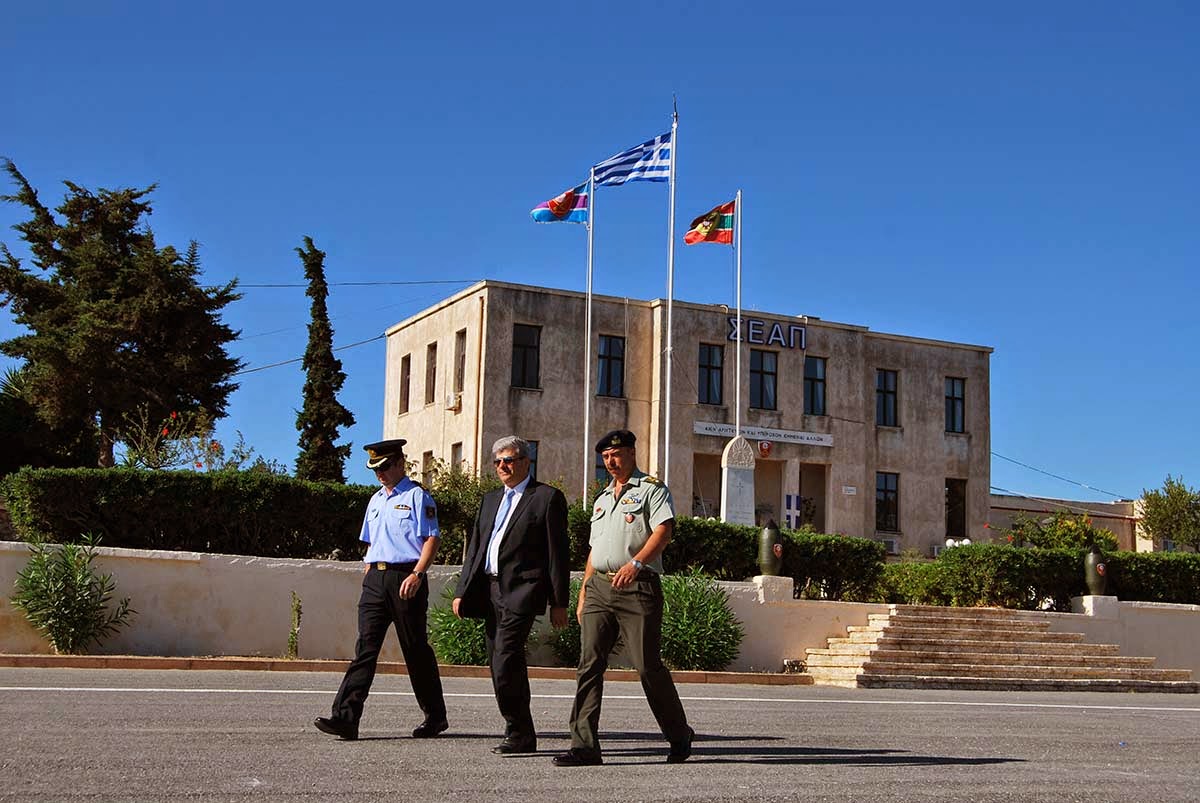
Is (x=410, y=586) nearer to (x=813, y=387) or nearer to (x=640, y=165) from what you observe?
(x=640, y=165)

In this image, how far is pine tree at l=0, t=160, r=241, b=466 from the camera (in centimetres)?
3766

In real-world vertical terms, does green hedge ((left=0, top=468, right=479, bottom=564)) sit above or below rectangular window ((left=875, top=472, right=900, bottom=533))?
below

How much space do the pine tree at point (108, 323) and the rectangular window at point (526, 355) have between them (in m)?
9.29

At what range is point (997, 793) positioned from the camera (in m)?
6.82

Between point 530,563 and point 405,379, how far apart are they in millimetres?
34903

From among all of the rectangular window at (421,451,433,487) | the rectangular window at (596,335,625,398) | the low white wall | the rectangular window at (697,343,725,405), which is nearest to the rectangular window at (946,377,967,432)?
the rectangular window at (697,343,725,405)

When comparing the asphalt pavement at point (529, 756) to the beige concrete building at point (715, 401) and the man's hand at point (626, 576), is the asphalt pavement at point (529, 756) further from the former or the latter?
the beige concrete building at point (715, 401)

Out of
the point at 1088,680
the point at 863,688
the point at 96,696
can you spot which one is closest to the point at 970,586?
the point at 1088,680

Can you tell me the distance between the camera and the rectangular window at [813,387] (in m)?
40.6

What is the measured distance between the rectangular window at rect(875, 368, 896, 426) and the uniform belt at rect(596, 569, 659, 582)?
114ft

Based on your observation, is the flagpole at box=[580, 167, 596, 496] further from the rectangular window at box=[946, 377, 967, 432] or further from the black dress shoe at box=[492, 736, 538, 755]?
the black dress shoe at box=[492, 736, 538, 755]

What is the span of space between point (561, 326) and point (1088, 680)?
797 inches

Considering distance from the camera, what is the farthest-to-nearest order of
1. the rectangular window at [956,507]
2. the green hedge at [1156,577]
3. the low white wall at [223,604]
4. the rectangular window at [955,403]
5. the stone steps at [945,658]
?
the rectangular window at [955,403] < the rectangular window at [956,507] < the green hedge at [1156,577] < the stone steps at [945,658] < the low white wall at [223,604]

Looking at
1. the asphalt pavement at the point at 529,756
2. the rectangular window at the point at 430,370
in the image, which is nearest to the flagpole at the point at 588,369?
the rectangular window at the point at 430,370
